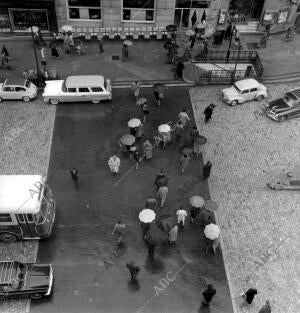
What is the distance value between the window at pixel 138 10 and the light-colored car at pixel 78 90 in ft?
27.2

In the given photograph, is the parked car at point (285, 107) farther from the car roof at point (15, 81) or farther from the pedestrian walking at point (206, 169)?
the car roof at point (15, 81)

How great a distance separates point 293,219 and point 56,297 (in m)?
12.9

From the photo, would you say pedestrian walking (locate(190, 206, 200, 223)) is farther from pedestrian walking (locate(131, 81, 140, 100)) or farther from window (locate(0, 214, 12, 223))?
pedestrian walking (locate(131, 81, 140, 100))

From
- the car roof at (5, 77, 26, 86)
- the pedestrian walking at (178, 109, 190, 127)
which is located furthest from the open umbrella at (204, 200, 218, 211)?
the car roof at (5, 77, 26, 86)

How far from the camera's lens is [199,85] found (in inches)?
1202

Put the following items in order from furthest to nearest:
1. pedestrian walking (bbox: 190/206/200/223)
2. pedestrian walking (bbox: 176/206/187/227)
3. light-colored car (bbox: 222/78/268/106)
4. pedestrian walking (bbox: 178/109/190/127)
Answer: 1. light-colored car (bbox: 222/78/268/106)
2. pedestrian walking (bbox: 178/109/190/127)
3. pedestrian walking (bbox: 190/206/200/223)
4. pedestrian walking (bbox: 176/206/187/227)

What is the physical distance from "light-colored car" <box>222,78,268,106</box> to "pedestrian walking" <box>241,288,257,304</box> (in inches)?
562

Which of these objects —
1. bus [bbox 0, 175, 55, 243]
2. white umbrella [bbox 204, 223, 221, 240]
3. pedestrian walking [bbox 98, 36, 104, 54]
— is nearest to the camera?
bus [bbox 0, 175, 55, 243]

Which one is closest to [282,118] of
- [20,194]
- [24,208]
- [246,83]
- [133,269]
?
[246,83]

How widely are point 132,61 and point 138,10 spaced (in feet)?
14.8

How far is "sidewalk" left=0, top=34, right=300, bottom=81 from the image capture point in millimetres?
30953

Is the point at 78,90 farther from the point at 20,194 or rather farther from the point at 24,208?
the point at 24,208

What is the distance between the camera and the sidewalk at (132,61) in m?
31.0

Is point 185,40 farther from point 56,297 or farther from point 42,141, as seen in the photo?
point 56,297
